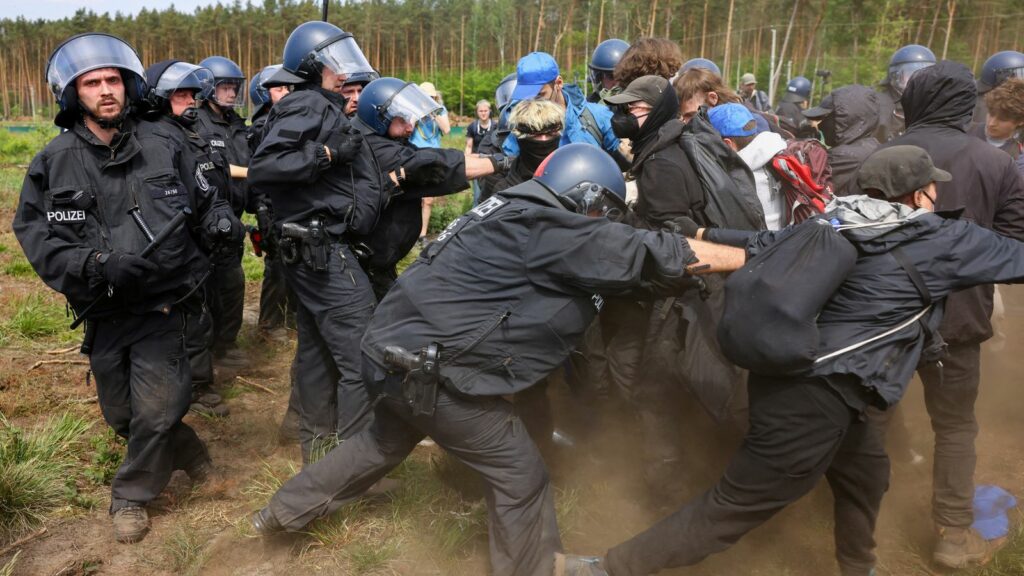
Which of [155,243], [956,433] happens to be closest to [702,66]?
[956,433]

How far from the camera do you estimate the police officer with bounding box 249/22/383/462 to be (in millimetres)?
3975

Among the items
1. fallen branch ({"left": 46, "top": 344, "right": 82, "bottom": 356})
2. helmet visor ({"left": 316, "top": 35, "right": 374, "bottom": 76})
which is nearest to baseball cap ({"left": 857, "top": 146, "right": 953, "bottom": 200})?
helmet visor ({"left": 316, "top": 35, "right": 374, "bottom": 76})

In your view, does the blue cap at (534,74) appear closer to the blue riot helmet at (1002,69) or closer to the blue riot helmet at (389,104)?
the blue riot helmet at (389,104)

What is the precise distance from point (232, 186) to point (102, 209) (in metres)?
2.36

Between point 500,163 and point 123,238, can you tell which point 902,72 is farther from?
point 123,238

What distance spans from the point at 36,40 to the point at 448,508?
68.8 m

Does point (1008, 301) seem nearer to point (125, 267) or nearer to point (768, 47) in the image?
point (125, 267)

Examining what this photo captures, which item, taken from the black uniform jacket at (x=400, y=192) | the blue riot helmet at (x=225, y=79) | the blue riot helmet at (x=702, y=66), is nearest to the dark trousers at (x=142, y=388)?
the black uniform jacket at (x=400, y=192)

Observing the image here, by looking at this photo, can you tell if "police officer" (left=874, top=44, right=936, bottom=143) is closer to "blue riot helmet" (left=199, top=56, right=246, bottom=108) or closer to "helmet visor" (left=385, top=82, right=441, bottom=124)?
"helmet visor" (left=385, top=82, right=441, bottom=124)

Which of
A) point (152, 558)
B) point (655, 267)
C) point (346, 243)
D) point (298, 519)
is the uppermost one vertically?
point (655, 267)

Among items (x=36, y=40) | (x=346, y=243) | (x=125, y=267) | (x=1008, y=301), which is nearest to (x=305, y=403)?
(x=346, y=243)

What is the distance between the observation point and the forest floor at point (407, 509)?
363 centimetres

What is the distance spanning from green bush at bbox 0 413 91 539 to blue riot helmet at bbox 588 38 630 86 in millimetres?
4402

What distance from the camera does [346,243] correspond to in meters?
4.29
